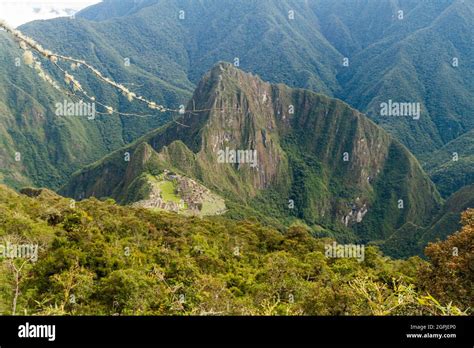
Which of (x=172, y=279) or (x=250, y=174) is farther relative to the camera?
(x=250, y=174)

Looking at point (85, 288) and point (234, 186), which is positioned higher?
point (234, 186)

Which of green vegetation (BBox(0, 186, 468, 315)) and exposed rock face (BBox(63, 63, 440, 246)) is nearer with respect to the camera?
green vegetation (BBox(0, 186, 468, 315))

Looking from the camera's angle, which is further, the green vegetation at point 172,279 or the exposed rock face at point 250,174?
the exposed rock face at point 250,174

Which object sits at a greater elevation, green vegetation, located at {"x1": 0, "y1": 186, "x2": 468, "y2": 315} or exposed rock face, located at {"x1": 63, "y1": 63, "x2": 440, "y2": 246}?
exposed rock face, located at {"x1": 63, "y1": 63, "x2": 440, "y2": 246}

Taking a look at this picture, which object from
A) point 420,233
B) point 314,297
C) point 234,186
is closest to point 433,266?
point 314,297

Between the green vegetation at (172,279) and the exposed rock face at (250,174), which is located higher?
the exposed rock face at (250,174)

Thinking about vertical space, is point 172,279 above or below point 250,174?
below
